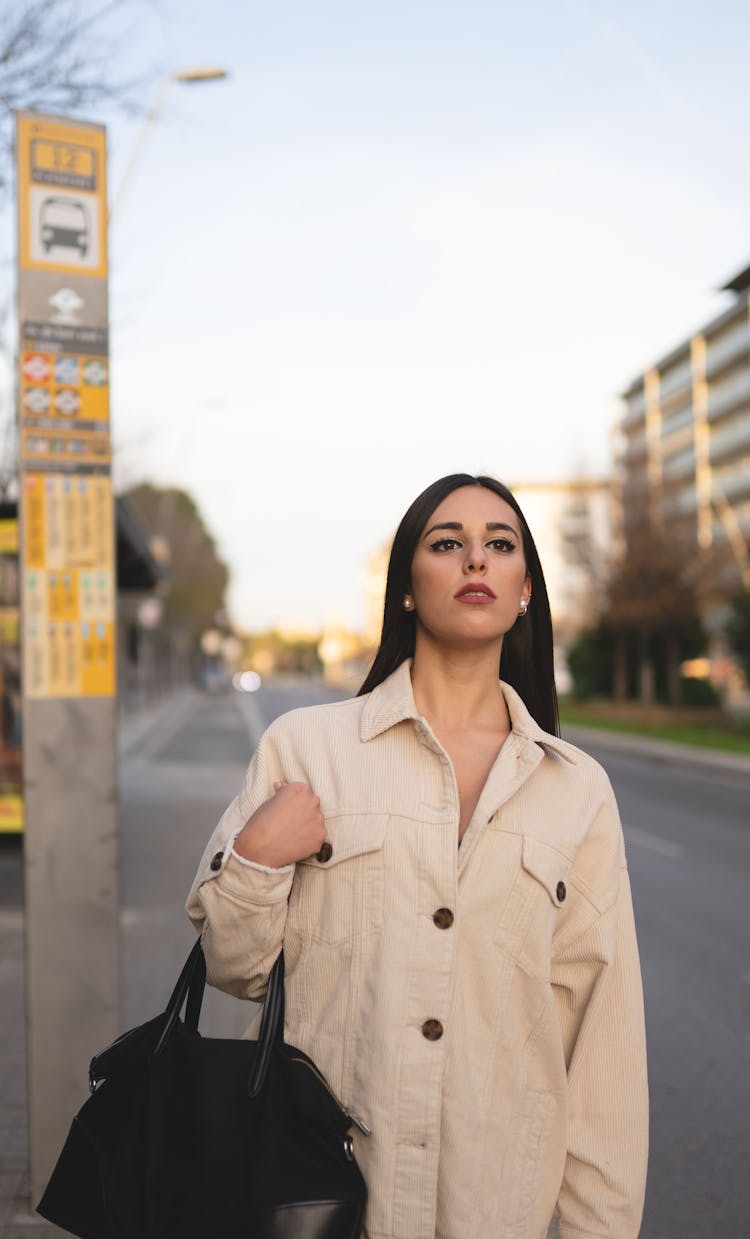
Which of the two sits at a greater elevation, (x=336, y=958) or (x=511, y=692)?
(x=511, y=692)

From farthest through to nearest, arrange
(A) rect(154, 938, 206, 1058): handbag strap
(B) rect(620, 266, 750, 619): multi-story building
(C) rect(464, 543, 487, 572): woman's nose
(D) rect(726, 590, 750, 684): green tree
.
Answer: (B) rect(620, 266, 750, 619): multi-story building
(D) rect(726, 590, 750, 684): green tree
(C) rect(464, 543, 487, 572): woman's nose
(A) rect(154, 938, 206, 1058): handbag strap

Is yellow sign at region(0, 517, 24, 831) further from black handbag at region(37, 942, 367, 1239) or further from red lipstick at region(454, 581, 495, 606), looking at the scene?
black handbag at region(37, 942, 367, 1239)

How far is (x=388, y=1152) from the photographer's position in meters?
1.83

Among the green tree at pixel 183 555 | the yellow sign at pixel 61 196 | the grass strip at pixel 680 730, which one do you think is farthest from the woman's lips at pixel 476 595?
the green tree at pixel 183 555

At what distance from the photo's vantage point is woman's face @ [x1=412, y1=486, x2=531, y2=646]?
80.5 inches

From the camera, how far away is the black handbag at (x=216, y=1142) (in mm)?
1684

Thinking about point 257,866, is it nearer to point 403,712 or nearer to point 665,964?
point 403,712

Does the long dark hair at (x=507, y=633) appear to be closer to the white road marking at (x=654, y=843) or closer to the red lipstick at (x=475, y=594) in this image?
the red lipstick at (x=475, y=594)

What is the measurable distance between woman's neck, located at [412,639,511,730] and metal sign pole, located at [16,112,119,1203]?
2.06m

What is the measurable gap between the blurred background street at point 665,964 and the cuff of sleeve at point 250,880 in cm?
230

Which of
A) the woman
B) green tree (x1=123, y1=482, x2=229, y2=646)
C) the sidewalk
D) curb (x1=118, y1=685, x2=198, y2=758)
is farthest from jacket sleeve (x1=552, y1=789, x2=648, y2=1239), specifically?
green tree (x1=123, y1=482, x2=229, y2=646)

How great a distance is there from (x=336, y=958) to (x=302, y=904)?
103mm

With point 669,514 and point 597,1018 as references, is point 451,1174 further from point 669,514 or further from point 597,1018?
point 669,514

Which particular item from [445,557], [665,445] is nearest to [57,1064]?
[445,557]
